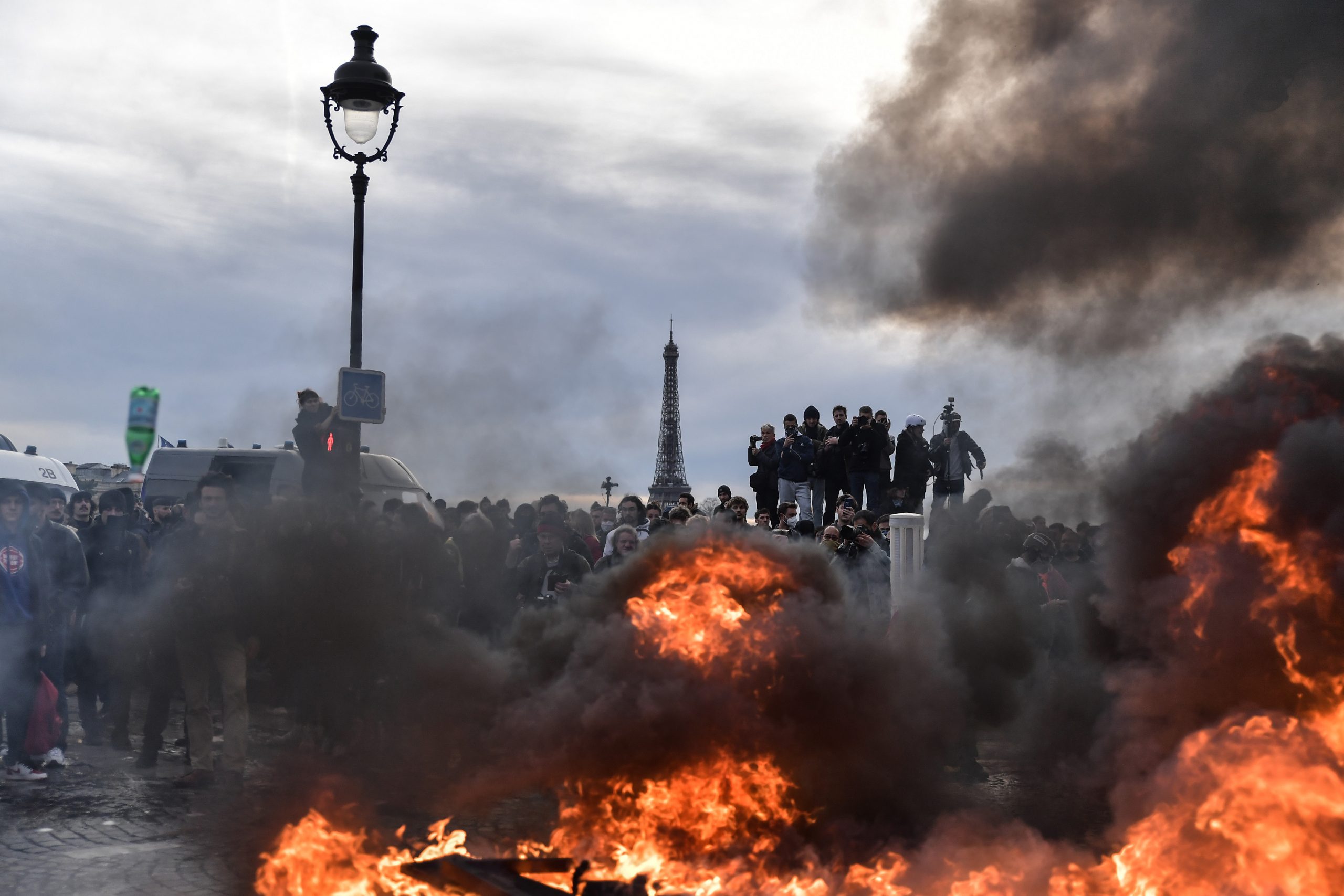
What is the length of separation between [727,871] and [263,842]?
260 centimetres

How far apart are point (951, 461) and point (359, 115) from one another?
20.2 feet

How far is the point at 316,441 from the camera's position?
417 inches

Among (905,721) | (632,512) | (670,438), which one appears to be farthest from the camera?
(670,438)

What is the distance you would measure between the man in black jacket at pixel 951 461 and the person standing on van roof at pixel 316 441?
5.43m

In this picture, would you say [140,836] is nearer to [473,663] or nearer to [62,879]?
[62,879]

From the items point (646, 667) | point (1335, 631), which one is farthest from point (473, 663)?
point (1335, 631)

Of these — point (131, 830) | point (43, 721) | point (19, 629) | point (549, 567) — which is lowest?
point (131, 830)

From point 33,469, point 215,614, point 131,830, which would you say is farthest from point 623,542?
point 33,469

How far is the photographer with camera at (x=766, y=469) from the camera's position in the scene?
48.4 ft

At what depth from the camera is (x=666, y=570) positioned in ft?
22.8

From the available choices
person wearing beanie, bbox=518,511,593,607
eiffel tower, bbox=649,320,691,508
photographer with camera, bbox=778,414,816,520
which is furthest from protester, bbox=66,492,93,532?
eiffel tower, bbox=649,320,691,508

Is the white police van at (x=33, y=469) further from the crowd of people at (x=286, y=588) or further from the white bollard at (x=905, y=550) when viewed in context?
the white bollard at (x=905, y=550)

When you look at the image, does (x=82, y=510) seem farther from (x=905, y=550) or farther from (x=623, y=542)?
(x=905, y=550)

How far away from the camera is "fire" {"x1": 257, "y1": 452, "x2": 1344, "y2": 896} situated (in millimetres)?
5820
